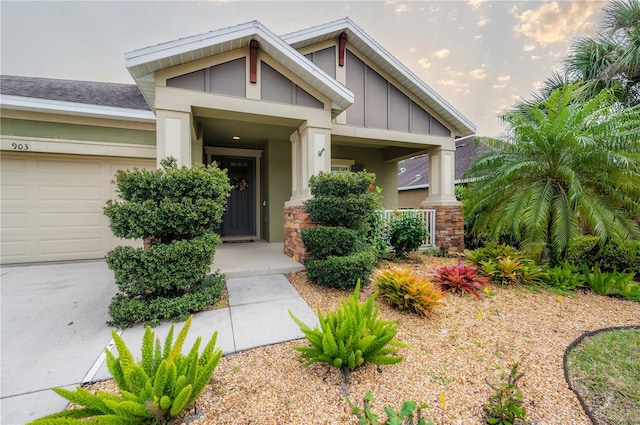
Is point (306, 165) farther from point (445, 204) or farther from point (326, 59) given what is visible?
point (445, 204)

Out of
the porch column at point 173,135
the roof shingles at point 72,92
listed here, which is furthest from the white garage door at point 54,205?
the porch column at point 173,135

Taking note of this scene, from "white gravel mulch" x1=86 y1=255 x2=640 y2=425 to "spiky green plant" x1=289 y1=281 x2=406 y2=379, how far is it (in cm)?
19

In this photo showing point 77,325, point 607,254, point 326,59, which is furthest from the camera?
point 326,59

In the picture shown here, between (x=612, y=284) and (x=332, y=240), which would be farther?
(x=612, y=284)

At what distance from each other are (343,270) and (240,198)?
526cm

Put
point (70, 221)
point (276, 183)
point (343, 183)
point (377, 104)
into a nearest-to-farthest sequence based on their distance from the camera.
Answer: point (343, 183)
point (70, 221)
point (377, 104)
point (276, 183)

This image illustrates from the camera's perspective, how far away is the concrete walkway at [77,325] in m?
2.01

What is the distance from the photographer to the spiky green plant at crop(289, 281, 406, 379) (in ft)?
6.57

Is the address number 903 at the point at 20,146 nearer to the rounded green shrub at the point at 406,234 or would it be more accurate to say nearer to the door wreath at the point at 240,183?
the door wreath at the point at 240,183

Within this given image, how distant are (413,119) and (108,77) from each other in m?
10.8

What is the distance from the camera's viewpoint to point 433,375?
220cm

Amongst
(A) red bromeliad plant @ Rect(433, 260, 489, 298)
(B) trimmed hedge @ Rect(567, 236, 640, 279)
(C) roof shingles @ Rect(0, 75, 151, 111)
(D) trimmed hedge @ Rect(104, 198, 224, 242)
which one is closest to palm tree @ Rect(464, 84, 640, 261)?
(B) trimmed hedge @ Rect(567, 236, 640, 279)

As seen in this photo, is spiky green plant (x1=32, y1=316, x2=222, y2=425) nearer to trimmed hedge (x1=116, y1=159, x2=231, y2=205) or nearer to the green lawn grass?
trimmed hedge (x1=116, y1=159, x2=231, y2=205)

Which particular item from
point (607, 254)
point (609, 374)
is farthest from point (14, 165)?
point (607, 254)
